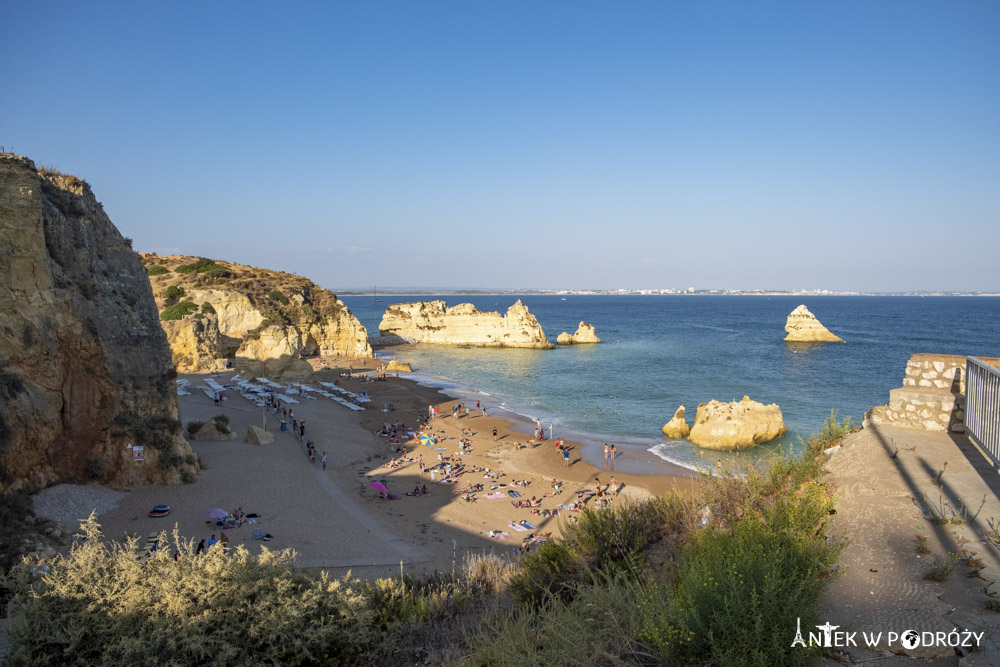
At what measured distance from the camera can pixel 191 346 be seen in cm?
3909

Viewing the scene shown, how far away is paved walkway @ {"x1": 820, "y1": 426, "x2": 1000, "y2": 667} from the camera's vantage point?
3938 millimetres

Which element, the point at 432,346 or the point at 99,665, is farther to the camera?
the point at 432,346

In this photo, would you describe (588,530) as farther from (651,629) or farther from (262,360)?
(262,360)

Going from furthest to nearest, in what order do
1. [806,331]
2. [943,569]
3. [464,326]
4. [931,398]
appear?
[806,331] < [464,326] < [931,398] < [943,569]

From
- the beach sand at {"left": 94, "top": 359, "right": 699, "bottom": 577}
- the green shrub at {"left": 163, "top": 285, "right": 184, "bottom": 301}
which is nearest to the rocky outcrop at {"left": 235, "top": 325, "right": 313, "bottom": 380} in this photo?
the beach sand at {"left": 94, "top": 359, "right": 699, "bottom": 577}

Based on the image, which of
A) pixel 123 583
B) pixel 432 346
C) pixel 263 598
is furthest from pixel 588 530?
pixel 432 346

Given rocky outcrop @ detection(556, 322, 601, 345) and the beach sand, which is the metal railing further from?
rocky outcrop @ detection(556, 322, 601, 345)

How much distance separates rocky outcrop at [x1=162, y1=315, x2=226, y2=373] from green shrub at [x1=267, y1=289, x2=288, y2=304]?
42.3 ft

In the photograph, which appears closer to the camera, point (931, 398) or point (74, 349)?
point (931, 398)

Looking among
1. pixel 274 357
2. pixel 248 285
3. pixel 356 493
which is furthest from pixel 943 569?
pixel 248 285

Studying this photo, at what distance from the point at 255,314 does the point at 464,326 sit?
28.4 metres

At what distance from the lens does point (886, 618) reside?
161 inches

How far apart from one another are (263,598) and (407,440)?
21.6 metres

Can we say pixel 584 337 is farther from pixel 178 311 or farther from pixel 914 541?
pixel 914 541
